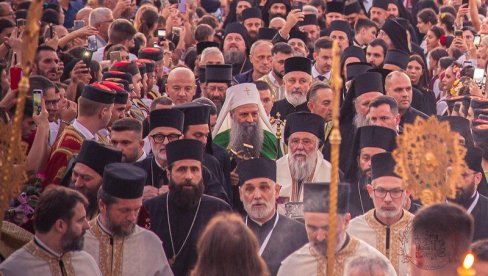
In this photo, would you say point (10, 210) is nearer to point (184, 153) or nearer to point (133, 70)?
point (184, 153)

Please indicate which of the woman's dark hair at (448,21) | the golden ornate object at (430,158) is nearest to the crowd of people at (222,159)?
the golden ornate object at (430,158)

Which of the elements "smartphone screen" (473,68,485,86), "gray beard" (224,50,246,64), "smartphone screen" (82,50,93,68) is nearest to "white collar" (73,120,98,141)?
"smartphone screen" (82,50,93,68)

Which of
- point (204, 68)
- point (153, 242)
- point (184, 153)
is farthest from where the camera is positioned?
point (204, 68)

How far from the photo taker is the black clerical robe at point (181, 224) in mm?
10133

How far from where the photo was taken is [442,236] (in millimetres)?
7148

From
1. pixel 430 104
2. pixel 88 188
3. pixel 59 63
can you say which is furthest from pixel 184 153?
pixel 430 104

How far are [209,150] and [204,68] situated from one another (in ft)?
10.6

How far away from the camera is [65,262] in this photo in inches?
338

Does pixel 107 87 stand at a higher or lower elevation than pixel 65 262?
higher

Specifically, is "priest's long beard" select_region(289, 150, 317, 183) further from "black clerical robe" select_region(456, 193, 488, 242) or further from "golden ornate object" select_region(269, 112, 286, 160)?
"black clerical robe" select_region(456, 193, 488, 242)

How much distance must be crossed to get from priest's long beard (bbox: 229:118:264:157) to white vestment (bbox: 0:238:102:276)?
3.99 metres

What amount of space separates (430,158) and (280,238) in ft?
9.64

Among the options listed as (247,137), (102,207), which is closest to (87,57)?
(247,137)

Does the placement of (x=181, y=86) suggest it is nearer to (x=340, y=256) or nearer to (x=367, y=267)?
(x=340, y=256)
